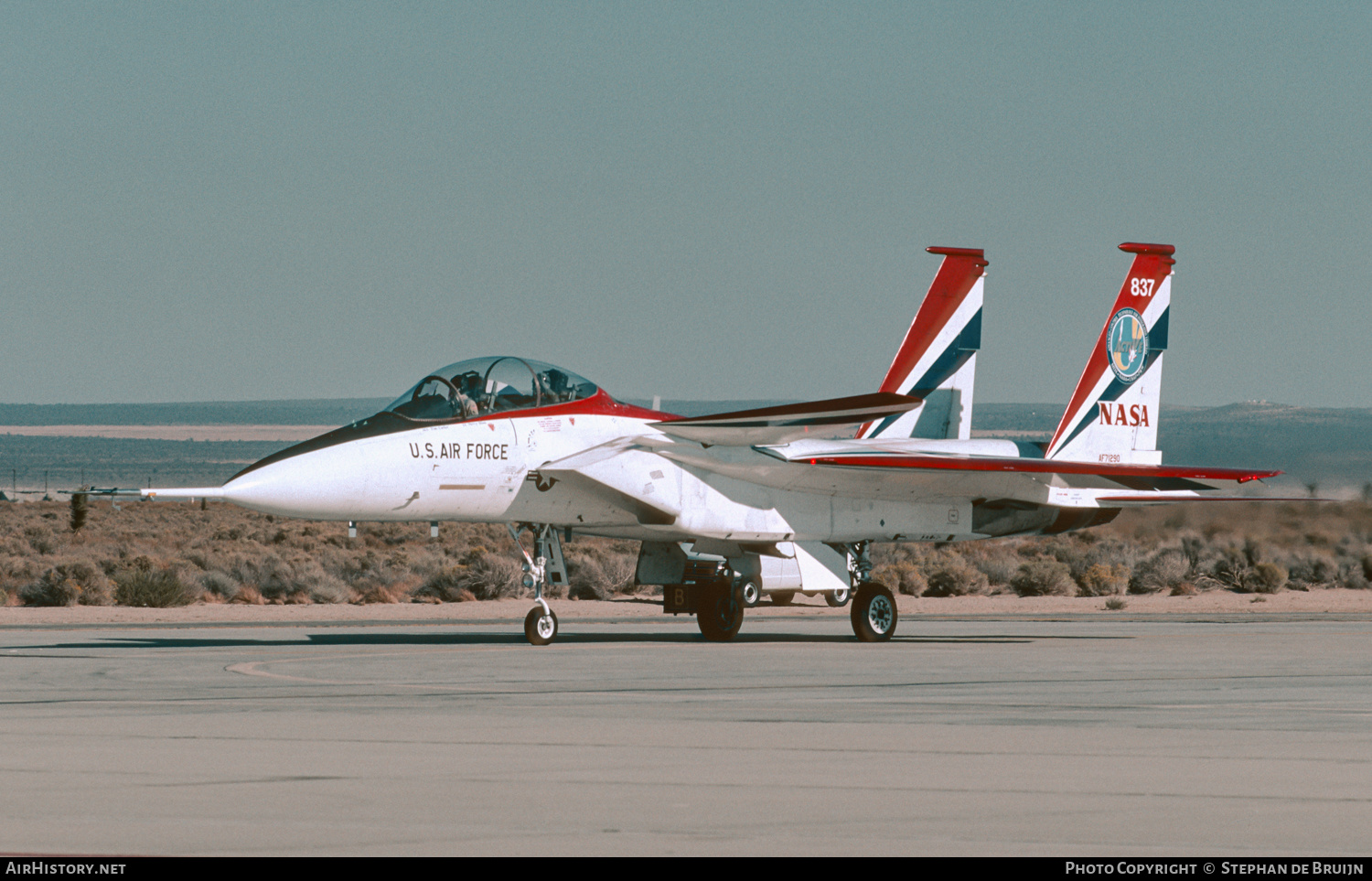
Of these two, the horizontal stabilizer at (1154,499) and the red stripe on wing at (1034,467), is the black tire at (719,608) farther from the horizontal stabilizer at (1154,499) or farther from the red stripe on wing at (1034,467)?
the horizontal stabilizer at (1154,499)

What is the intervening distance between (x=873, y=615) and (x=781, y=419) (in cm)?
347

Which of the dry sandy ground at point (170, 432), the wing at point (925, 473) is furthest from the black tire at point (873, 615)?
the dry sandy ground at point (170, 432)

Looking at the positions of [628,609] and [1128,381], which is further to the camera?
[628,609]

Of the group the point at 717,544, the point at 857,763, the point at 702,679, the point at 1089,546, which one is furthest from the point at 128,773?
the point at 1089,546

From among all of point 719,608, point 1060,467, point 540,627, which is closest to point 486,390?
point 540,627

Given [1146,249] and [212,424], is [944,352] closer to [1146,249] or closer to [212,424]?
[1146,249]

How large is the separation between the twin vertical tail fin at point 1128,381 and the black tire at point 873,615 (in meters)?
3.73

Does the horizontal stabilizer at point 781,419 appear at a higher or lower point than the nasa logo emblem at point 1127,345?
lower

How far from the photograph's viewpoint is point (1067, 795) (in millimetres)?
9086

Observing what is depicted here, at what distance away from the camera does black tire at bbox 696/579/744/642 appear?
23016mm

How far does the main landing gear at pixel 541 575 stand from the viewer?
21000 millimetres

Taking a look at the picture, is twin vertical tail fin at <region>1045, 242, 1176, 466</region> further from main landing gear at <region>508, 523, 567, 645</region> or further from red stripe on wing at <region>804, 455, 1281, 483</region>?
main landing gear at <region>508, 523, 567, 645</region>

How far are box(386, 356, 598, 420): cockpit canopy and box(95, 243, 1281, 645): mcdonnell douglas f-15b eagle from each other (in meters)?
0.02

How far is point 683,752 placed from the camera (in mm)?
10922
